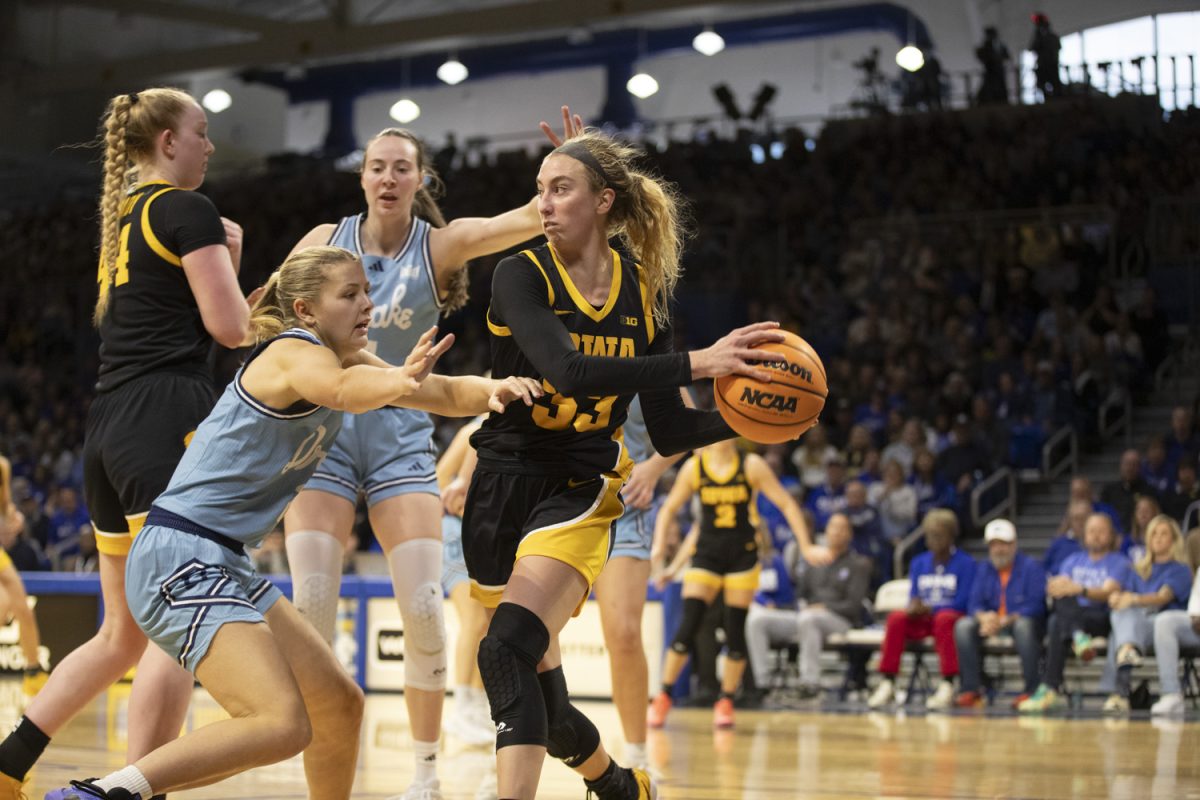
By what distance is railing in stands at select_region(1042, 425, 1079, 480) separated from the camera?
1357 centimetres

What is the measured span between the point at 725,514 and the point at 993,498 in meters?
4.98

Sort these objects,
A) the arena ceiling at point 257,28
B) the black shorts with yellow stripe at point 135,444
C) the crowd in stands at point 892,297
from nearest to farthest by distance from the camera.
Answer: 1. the black shorts with yellow stripe at point 135,444
2. the crowd in stands at point 892,297
3. the arena ceiling at point 257,28

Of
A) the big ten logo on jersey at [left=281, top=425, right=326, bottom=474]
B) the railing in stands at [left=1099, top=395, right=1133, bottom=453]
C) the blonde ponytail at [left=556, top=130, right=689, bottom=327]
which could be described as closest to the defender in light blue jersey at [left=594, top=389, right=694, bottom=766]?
the blonde ponytail at [left=556, top=130, right=689, bottom=327]

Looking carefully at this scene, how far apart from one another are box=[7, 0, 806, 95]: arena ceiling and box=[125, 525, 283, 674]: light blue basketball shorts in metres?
15.1

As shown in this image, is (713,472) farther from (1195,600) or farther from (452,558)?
(1195,600)

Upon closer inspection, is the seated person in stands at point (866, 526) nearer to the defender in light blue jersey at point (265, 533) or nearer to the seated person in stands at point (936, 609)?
the seated person in stands at point (936, 609)

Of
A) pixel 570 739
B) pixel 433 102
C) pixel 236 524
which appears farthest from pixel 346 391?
pixel 433 102

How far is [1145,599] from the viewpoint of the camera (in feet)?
32.4

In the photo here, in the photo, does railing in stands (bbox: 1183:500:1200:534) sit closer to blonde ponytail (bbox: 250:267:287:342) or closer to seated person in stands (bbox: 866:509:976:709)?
seated person in stands (bbox: 866:509:976:709)

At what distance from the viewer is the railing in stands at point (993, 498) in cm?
1292

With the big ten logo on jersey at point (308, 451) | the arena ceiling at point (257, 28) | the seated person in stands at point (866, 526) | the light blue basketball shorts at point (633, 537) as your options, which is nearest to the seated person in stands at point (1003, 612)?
the seated person in stands at point (866, 526)

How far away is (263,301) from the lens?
12.6 ft

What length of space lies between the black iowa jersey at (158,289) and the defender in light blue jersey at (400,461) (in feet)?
2.55

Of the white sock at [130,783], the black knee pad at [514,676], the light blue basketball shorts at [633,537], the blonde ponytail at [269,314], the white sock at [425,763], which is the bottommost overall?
the white sock at [425,763]
